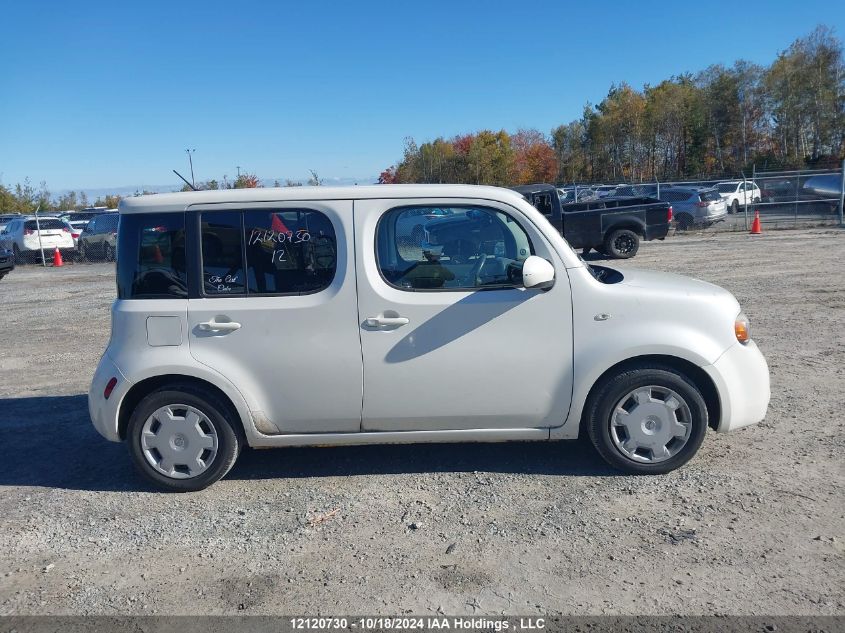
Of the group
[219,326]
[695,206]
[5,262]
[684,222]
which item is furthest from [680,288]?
[695,206]

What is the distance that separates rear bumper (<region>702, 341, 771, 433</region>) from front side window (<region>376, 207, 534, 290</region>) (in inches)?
54.6

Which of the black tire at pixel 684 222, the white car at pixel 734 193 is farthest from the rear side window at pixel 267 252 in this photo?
the white car at pixel 734 193

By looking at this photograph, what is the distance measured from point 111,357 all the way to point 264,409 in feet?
3.40

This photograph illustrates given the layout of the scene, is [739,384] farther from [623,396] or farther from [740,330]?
[623,396]

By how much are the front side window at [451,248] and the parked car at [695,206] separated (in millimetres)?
22864

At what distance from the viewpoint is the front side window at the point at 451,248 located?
183 inches

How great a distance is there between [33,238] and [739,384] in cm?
2551

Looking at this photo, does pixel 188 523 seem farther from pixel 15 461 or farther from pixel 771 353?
pixel 771 353

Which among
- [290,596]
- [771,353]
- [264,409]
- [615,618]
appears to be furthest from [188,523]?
[771,353]

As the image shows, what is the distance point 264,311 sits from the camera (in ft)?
15.1

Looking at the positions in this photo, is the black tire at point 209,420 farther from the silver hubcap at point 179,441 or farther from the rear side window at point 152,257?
the rear side window at point 152,257

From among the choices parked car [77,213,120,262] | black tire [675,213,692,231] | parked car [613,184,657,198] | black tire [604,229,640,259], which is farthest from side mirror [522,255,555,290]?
parked car [613,184,657,198]

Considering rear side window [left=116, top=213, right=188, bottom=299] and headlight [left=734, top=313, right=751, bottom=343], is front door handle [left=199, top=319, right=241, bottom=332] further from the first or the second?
headlight [left=734, top=313, right=751, bottom=343]

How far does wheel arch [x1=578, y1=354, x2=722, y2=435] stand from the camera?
15.3 feet
